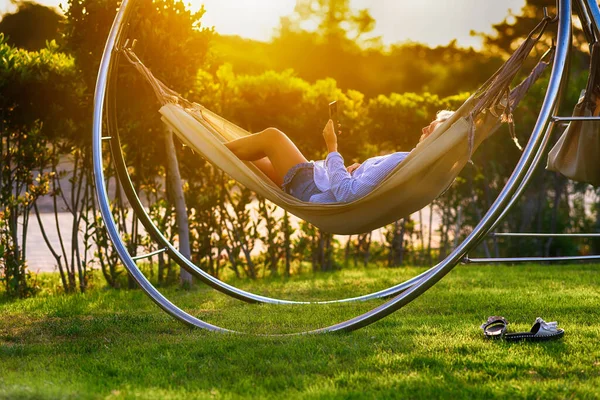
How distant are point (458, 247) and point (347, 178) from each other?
31.4 inches

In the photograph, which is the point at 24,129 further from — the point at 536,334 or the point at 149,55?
the point at 536,334

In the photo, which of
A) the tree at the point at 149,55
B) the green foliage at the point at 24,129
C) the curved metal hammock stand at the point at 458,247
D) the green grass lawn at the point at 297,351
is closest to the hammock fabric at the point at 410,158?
the curved metal hammock stand at the point at 458,247

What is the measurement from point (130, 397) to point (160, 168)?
316 cm

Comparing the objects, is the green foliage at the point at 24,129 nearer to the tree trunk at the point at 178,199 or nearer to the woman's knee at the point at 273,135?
the tree trunk at the point at 178,199

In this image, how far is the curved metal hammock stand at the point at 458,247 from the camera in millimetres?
2713

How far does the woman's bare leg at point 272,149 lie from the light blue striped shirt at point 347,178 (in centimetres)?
13

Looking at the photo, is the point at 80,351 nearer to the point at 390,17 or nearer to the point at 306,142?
the point at 306,142

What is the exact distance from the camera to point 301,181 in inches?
145

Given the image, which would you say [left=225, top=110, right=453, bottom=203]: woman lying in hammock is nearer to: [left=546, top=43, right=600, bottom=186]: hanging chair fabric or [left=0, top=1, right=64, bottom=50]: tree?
[left=546, top=43, right=600, bottom=186]: hanging chair fabric

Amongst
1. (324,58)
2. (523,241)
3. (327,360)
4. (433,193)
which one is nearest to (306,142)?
(523,241)

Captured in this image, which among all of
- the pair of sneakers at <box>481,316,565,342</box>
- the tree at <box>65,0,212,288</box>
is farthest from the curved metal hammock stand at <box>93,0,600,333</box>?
the tree at <box>65,0,212,288</box>

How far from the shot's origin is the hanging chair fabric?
3145 mm

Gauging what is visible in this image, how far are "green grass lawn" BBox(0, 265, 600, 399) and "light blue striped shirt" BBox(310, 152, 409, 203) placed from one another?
0.61 meters

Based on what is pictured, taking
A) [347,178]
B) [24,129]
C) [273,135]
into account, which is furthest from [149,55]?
[347,178]
